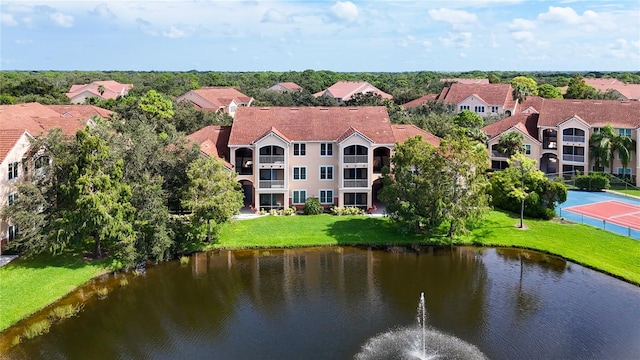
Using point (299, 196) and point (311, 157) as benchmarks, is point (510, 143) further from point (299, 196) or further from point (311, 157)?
point (299, 196)

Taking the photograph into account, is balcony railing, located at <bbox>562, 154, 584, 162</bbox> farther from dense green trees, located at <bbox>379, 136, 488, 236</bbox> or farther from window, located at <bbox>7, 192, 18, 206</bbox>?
window, located at <bbox>7, 192, 18, 206</bbox>

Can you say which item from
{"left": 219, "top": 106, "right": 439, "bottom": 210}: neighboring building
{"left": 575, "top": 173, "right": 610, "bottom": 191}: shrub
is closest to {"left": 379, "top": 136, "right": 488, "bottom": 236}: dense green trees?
{"left": 219, "top": 106, "right": 439, "bottom": 210}: neighboring building

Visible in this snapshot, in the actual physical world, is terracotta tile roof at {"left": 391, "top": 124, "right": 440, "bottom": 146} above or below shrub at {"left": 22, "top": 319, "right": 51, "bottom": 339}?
above

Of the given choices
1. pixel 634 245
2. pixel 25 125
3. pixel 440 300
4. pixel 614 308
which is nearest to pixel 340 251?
pixel 440 300

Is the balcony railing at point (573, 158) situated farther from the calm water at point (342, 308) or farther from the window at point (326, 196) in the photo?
the window at point (326, 196)

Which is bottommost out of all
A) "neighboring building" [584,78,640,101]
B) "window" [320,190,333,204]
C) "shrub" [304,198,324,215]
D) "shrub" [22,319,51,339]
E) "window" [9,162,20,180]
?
"shrub" [22,319,51,339]

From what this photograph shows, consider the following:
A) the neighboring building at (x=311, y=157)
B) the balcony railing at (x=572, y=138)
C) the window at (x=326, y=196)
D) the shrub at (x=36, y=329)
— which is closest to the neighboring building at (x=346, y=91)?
the balcony railing at (x=572, y=138)
